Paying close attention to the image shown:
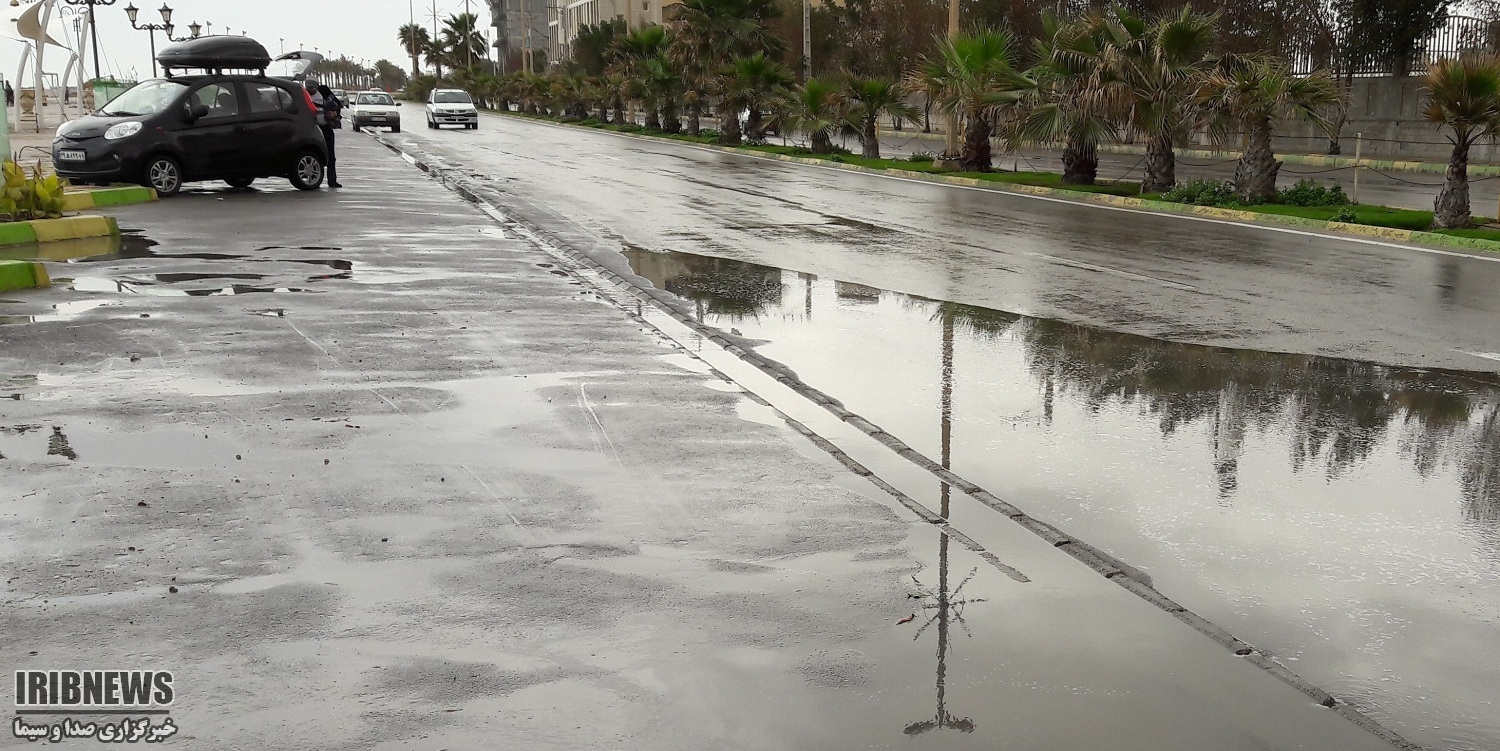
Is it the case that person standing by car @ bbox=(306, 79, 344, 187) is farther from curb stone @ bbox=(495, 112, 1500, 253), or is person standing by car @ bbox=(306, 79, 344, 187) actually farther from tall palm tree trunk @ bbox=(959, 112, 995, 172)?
tall palm tree trunk @ bbox=(959, 112, 995, 172)

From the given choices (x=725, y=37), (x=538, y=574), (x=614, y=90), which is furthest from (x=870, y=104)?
(x=538, y=574)

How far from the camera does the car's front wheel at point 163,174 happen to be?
2127 cm

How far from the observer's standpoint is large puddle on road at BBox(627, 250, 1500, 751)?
4.77 meters

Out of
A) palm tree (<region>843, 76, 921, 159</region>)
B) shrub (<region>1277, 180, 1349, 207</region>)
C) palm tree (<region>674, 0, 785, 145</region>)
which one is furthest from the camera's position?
palm tree (<region>674, 0, 785, 145</region>)

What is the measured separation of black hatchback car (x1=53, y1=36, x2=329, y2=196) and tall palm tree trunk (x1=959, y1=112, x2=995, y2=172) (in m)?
13.9

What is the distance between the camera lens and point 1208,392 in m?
A: 8.57

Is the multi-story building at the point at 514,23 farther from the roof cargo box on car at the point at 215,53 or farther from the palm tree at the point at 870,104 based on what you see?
the roof cargo box on car at the point at 215,53

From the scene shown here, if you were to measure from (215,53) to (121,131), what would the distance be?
470cm

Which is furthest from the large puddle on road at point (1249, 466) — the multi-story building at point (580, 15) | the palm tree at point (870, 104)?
the multi-story building at point (580, 15)

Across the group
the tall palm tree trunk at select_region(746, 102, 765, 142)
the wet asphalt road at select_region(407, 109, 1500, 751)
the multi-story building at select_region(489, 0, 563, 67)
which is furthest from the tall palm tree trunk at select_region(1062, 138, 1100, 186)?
the multi-story building at select_region(489, 0, 563, 67)

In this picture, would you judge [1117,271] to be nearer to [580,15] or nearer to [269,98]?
[269,98]

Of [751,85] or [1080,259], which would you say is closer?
[1080,259]

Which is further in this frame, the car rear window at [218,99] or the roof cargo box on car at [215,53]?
the roof cargo box on car at [215,53]

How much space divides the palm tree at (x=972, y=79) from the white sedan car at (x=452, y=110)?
28.8m
